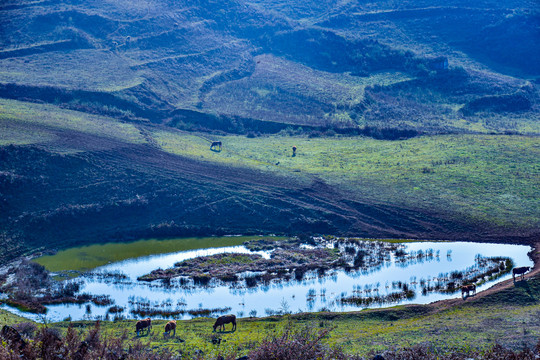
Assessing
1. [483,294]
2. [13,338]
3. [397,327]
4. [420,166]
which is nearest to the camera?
[13,338]

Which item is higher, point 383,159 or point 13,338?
point 383,159

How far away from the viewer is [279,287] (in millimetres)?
36156

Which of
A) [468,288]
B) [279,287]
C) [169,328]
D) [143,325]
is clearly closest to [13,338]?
[169,328]

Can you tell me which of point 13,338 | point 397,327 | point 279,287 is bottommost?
point 397,327

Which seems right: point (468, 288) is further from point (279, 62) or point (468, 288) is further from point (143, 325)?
point (279, 62)

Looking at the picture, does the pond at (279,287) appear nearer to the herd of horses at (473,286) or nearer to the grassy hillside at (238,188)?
the herd of horses at (473,286)

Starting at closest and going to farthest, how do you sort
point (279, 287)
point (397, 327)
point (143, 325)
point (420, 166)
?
point (397, 327) → point (143, 325) → point (279, 287) → point (420, 166)

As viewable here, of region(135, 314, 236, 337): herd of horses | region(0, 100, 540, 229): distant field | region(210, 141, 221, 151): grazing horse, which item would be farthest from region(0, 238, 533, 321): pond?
region(210, 141, 221, 151): grazing horse

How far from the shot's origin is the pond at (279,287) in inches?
1277

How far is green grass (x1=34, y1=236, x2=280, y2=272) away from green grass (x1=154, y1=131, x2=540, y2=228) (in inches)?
549

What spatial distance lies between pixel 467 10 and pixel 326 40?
34468 mm

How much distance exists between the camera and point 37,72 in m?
83.6

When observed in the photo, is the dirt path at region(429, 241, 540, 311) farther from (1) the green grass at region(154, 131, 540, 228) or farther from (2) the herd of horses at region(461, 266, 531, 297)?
(1) the green grass at region(154, 131, 540, 228)

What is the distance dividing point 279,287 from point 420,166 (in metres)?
28.3
